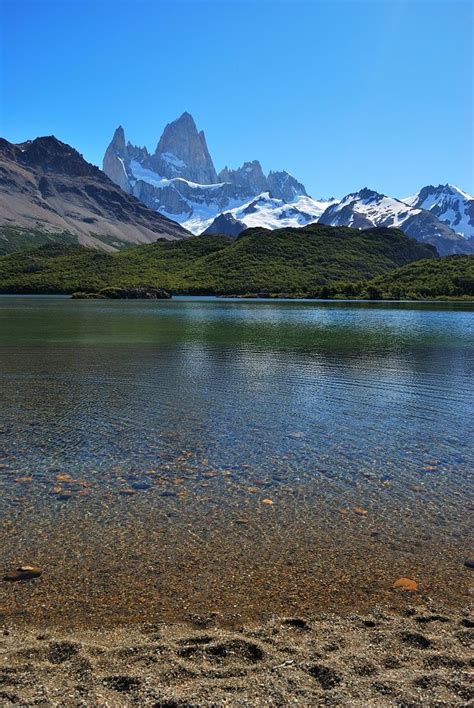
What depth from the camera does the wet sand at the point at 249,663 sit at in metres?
7.27

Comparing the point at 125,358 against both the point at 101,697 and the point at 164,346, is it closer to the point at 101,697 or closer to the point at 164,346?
the point at 164,346

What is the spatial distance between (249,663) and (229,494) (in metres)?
7.67

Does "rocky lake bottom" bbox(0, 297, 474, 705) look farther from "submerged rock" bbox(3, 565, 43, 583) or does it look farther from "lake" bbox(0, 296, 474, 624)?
"submerged rock" bbox(3, 565, 43, 583)

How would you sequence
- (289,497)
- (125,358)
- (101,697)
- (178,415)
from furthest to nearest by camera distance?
(125,358) < (178,415) < (289,497) < (101,697)

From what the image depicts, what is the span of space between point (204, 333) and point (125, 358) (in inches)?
978

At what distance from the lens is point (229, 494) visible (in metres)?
15.8

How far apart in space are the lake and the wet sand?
0.58 m

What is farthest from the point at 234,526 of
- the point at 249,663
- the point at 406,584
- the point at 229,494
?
the point at 249,663

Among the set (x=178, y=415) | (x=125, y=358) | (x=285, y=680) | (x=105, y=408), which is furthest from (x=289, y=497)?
(x=125, y=358)

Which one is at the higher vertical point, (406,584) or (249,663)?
(249,663)

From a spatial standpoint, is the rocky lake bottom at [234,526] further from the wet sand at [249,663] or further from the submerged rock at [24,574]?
the submerged rock at [24,574]

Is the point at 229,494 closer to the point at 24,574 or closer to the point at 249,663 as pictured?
the point at 24,574

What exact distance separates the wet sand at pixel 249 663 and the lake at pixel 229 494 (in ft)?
1.92

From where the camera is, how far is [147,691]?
738 cm
